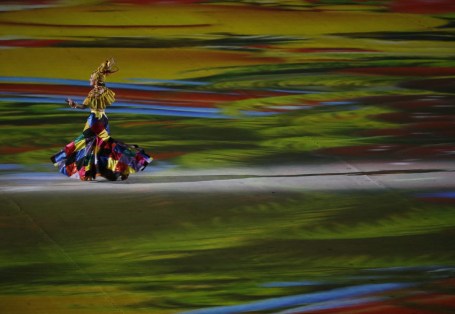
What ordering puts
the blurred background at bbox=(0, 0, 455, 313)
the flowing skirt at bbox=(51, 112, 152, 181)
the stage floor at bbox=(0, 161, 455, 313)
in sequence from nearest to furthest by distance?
the stage floor at bbox=(0, 161, 455, 313) → the blurred background at bbox=(0, 0, 455, 313) → the flowing skirt at bbox=(51, 112, 152, 181)

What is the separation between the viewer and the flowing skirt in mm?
11898

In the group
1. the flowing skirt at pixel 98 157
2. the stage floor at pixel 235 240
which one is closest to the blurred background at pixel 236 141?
the stage floor at pixel 235 240

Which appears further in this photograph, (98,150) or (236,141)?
(236,141)

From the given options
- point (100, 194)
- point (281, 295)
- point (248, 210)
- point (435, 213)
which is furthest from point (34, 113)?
point (281, 295)

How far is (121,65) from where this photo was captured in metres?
17.0

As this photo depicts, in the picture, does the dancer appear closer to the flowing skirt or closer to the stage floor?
the flowing skirt

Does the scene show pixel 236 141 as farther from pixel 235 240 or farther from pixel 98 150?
pixel 235 240

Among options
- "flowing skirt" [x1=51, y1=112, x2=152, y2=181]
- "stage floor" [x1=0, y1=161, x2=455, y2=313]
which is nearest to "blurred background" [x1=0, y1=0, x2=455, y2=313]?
"stage floor" [x1=0, y1=161, x2=455, y2=313]

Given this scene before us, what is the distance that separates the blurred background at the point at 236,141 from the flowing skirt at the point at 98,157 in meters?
0.44

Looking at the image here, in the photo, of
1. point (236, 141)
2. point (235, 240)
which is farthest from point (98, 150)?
point (235, 240)

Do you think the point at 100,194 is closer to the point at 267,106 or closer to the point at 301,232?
the point at 301,232

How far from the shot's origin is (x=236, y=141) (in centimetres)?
1362

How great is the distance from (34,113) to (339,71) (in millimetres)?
4341

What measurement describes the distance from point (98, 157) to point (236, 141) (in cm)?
216
